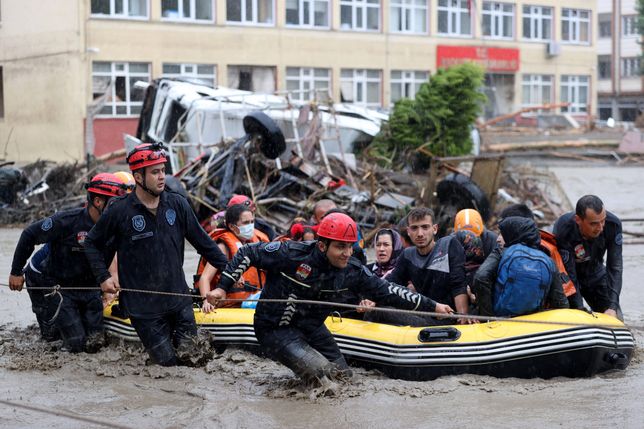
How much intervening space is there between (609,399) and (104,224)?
365 centimetres

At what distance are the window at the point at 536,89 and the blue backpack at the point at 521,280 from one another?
35.4 meters

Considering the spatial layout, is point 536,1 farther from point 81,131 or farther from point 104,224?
point 104,224

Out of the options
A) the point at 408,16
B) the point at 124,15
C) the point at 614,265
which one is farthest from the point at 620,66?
the point at 614,265

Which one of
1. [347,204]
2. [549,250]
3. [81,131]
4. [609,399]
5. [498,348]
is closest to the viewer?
[609,399]

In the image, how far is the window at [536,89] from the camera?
1656 inches

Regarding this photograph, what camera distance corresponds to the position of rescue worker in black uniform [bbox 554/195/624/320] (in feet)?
26.0

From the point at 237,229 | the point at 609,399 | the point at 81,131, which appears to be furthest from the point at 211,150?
the point at 81,131

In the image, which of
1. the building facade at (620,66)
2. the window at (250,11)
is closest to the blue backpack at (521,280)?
the window at (250,11)

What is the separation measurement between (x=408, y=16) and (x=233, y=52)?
26.7 feet

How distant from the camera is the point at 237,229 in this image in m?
8.67

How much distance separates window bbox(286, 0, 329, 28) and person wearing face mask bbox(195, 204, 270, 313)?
86.0 ft

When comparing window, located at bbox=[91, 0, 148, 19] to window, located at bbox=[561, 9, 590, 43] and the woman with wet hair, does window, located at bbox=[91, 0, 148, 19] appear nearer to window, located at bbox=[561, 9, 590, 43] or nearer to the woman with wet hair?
window, located at bbox=[561, 9, 590, 43]

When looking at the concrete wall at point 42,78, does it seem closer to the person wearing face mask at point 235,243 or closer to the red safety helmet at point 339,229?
the person wearing face mask at point 235,243

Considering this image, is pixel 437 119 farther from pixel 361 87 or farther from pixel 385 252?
pixel 361 87
